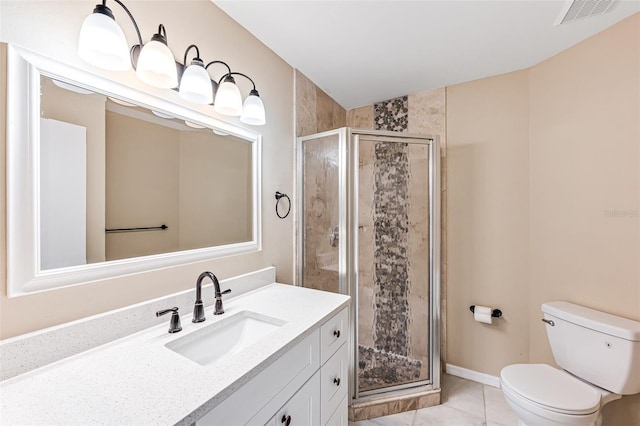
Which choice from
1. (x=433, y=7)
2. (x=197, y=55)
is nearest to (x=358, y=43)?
(x=433, y=7)

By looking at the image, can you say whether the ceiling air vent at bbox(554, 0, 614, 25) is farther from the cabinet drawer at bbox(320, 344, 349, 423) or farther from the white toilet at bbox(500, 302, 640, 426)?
the cabinet drawer at bbox(320, 344, 349, 423)

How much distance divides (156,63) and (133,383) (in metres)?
1.04

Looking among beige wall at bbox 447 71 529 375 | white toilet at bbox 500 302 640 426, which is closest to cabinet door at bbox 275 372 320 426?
white toilet at bbox 500 302 640 426

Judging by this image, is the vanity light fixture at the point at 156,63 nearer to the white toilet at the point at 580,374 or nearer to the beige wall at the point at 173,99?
the beige wall at the point at 173,99

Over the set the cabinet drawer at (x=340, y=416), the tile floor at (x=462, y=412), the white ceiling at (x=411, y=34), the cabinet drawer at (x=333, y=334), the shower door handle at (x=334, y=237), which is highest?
the white ceiling at (x=411, y=34)

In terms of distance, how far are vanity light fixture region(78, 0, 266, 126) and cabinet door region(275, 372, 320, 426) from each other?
4.17ft

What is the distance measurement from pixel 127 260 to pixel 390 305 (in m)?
1.93

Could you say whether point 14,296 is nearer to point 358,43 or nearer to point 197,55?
point 197,55

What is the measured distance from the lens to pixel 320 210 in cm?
202

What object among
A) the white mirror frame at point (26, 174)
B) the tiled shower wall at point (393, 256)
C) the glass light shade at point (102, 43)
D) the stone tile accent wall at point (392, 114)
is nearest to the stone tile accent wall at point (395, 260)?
the tiled shower wall at point (393, 256)

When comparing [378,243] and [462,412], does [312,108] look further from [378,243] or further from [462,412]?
[462,412]

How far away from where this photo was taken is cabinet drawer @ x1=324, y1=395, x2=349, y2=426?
1266 mm

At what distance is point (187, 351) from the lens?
101 centimetres

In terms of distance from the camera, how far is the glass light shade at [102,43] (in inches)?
32.4
